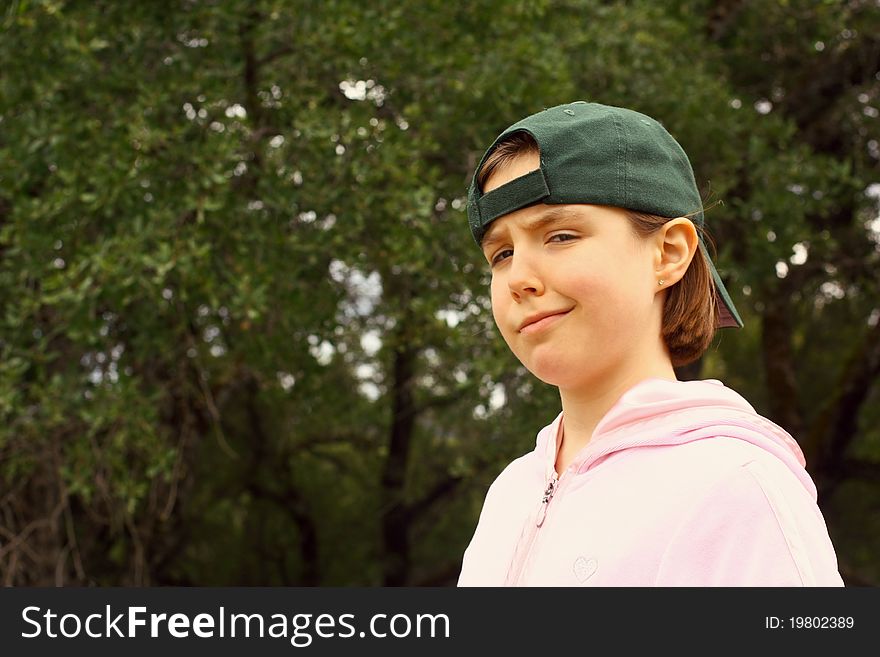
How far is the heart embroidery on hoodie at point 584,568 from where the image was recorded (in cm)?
135

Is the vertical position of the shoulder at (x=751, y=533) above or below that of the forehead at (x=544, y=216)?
below

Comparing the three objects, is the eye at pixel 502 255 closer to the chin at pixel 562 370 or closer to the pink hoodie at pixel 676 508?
the chin at pixel 562 370

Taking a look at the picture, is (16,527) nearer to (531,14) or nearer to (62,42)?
(62,42)

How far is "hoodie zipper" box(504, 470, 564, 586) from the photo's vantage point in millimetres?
1504

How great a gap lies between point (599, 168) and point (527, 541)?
548mm

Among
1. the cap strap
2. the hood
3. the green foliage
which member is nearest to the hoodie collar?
the hood

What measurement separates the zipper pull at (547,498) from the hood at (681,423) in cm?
6

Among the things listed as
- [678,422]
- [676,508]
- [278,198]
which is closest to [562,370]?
[678,422]

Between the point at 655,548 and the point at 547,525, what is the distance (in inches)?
8.7

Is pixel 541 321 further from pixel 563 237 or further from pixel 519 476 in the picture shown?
pixel 519 476

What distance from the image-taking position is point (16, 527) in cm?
576

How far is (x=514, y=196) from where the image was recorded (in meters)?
1.49

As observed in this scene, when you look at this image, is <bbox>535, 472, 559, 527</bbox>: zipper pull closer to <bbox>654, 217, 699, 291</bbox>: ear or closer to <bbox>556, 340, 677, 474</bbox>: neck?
<bbox>556, 340, 677, 474</bbox>: neck

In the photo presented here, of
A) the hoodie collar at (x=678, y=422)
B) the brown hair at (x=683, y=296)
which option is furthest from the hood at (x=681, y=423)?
the brown hair at (x=683, y=296)
